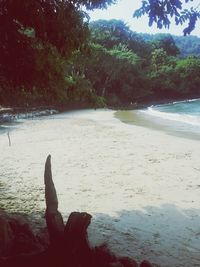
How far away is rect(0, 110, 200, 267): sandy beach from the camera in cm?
663

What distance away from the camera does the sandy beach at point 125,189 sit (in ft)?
21.7

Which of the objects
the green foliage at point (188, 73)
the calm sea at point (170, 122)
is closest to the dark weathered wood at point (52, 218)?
the calm sea at point (170, 122)

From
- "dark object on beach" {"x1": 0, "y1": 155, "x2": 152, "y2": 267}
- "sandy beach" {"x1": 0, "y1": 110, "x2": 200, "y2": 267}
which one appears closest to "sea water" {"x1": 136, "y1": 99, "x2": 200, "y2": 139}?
"sandy beach" {"x1": 0, "y1": 110, "x2": 200, "y2": 267}

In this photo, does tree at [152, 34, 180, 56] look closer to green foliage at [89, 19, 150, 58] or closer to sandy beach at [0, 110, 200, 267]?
green foliage at [89, 19, 150, 58]

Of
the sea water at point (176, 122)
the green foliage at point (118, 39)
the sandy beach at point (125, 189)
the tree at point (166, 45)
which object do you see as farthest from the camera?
the tree at point (166, 45)

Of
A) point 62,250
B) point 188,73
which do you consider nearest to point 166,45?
point 188,73

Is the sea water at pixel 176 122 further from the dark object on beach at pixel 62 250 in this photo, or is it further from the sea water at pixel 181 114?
the dark object on beach at pixel 62 250

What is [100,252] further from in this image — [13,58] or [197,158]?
[197,158]

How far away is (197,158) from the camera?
1426 cm

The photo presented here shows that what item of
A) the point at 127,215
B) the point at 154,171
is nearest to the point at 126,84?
the point at 154,171

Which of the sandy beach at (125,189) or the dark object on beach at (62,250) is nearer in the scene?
the dark object on beach at (62,250)

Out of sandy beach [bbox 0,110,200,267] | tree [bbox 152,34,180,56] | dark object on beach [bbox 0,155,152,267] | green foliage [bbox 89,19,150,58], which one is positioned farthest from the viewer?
tree [bbox 152,34,180,56]

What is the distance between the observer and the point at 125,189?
987 centimetres

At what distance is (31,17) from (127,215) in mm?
4787
